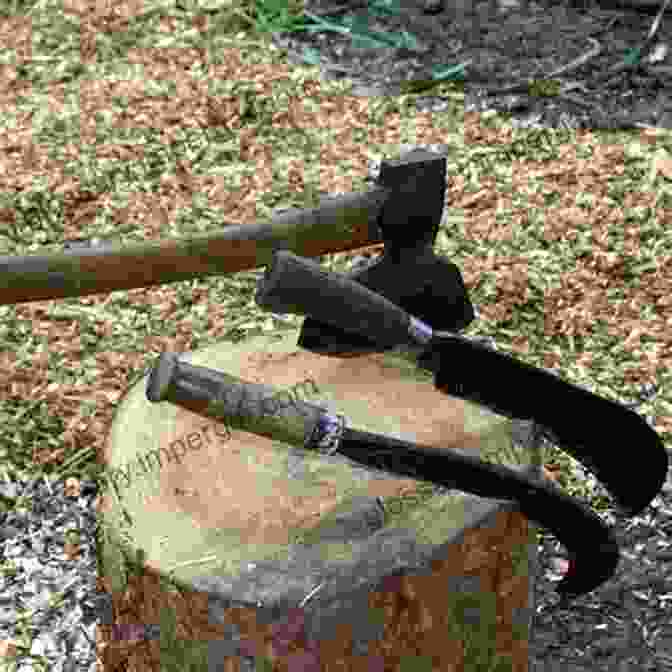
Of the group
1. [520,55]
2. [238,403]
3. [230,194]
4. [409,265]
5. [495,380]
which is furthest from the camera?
[520,55]

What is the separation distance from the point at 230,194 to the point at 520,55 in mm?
1896

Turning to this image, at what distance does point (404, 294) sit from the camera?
8.65ft

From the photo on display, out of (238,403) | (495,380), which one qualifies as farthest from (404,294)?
(238,403)

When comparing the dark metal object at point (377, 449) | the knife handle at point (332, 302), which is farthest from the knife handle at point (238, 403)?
the knife handle at point (332, 302)

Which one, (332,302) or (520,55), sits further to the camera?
(520,55)

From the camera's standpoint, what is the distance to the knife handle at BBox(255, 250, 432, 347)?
2.26m

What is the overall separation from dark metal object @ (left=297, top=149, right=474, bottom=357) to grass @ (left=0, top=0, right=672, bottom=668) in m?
0.51

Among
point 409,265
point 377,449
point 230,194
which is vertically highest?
point 409,265

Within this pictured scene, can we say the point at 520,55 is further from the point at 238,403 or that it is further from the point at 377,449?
the point at 238,403

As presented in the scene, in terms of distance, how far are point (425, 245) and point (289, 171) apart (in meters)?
2.42

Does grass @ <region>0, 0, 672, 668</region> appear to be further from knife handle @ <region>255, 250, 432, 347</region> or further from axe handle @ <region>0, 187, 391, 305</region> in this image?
axe handle @ <region>0, 187, 391, 305</region>

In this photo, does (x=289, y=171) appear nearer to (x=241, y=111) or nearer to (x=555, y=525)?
(x=241, y=111)

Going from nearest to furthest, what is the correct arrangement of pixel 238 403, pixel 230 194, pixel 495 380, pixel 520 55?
1. pixel 238 403
2. pixel 495 380
3. pixel 230 194
4. pixel 520 55

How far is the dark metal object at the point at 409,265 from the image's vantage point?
2.52 metres
